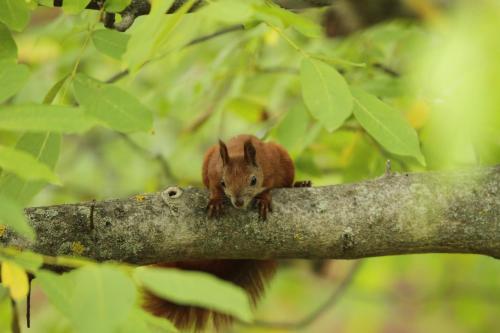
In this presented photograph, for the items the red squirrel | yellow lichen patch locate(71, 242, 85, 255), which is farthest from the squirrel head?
yellow lichen patch locate(71, 242, 85, 255)

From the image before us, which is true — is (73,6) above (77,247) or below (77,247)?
above

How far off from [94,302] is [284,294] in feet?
16.8

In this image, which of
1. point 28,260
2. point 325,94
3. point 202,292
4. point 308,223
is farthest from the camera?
point 308,223

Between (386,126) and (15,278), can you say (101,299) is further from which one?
(386,126)

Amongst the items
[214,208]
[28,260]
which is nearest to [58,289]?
[28,260]

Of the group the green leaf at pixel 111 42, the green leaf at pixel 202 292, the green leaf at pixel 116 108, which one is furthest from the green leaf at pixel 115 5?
the green leaf at pixel 202 292

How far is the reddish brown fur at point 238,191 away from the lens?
3.12 meters

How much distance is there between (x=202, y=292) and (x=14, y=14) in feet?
3.85

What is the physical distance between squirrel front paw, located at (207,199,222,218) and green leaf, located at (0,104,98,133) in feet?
3.22

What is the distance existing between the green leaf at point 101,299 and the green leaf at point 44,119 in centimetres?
27

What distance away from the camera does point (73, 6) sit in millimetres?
2080

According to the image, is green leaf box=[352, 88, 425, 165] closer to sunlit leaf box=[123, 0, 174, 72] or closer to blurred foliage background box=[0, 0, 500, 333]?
blurred foliage background box=[0, 0, 500, 333]

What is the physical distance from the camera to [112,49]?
2258mm

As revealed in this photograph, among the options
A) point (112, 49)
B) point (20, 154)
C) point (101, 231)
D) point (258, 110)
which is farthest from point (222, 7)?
point (258, 110)
